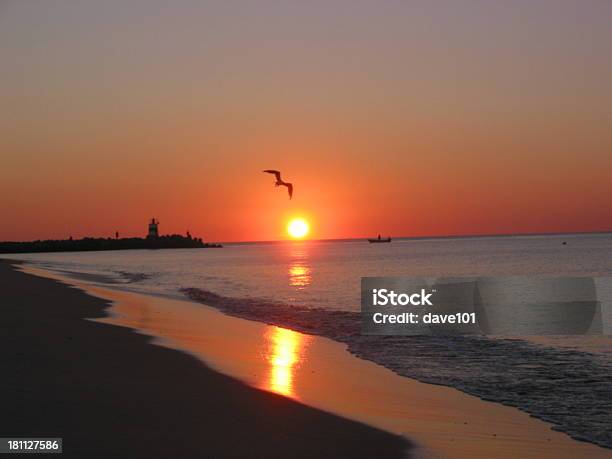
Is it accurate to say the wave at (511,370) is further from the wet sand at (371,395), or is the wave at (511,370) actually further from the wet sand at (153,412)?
the wet sand at (153,412)

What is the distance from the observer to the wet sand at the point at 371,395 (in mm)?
9375

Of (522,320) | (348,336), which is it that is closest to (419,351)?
(348,336)

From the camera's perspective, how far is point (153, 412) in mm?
9961

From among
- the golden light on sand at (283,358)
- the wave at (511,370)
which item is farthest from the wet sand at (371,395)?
the wave at (511,370)

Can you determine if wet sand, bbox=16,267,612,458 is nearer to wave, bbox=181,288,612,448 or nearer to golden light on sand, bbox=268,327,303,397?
golden light on sand, bbox=268,327,303,397

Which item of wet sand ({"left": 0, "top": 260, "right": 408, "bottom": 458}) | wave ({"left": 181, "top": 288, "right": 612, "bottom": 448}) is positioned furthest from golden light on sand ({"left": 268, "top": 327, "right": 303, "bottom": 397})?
wave ({"left": 181, "top": 288, "right": 612, "bottom": 448})

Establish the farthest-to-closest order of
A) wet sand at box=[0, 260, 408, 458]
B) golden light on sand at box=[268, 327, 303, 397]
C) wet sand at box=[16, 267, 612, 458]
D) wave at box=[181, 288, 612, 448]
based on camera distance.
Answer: golden light on sand at box=[268, 327, 303, 397], wave at box=[181, 288, 612, 448], wet sand at box=[16, 267, 612, 458], wet sand at box=[0, 260, 408, 458]

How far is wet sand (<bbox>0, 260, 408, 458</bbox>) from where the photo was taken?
846cm

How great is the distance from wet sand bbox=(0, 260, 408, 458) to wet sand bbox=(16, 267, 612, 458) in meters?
0.51

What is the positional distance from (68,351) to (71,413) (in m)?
5.64

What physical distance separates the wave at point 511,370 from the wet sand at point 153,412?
3282 millimetres

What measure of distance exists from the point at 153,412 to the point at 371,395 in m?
3.85

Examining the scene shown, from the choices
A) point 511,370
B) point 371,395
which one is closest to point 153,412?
point 371,395

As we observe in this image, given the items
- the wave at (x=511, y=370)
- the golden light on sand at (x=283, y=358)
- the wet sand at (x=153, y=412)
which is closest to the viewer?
the wet sand at (x=153, y=412)
